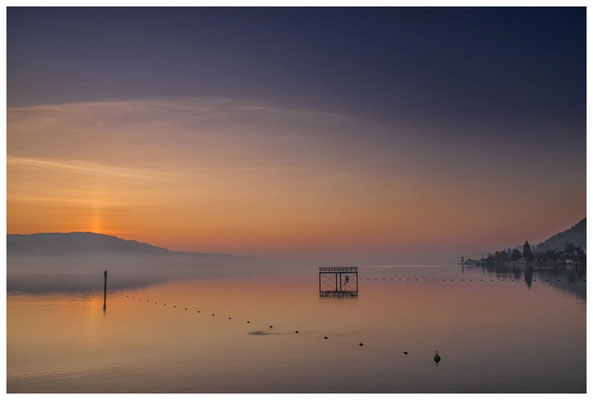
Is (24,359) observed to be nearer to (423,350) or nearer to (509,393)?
(423,350)

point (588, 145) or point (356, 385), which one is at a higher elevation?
point (588, 145)

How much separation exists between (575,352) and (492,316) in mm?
26325

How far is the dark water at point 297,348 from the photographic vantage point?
38.5 m

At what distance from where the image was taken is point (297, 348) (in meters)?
50.6

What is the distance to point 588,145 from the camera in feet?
103

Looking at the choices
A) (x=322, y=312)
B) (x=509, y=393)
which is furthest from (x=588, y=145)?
(x=322, y=312)

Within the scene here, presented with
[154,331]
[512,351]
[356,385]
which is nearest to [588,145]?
[356,385]

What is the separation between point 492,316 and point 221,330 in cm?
3397

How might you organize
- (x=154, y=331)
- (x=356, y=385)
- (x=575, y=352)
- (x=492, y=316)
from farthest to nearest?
(x=492, y=316), (x=154, y=331), (x=575, y=352), (x=356, y=385)

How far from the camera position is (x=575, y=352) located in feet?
161

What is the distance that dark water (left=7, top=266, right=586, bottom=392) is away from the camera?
38.5m

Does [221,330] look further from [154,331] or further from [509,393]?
[509,393]

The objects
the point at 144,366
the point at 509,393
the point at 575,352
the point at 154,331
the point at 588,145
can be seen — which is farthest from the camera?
the point at 154,331

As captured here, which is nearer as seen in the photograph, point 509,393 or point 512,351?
point 509,393
